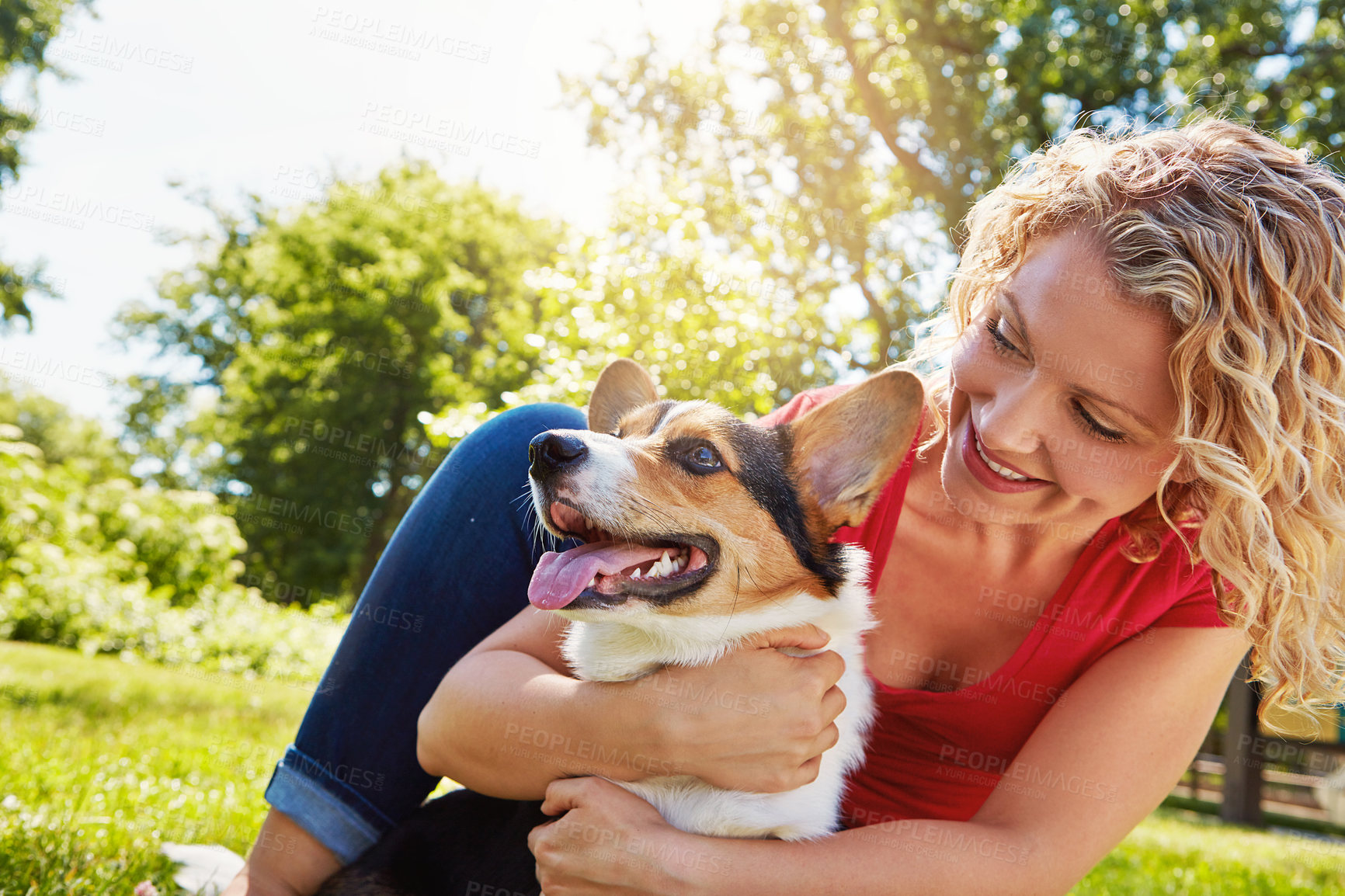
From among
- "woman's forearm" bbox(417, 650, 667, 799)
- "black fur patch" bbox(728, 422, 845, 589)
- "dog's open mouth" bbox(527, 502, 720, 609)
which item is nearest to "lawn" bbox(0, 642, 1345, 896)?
"woman's forearm" bbox(417, 650, 667, 799)

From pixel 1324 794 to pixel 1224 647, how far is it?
52.3ft

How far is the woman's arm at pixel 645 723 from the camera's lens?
2.04 m

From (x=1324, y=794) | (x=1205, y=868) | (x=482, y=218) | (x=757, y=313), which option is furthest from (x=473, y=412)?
(x=482, y=218)

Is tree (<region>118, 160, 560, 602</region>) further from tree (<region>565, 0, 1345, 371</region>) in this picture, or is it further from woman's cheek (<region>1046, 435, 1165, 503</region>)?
woman's cheek (<region>1046, 435, 1165, 503</region>)

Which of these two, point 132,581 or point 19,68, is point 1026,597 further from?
point 19,68

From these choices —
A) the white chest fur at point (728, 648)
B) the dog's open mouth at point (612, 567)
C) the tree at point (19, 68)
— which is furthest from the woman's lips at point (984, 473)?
the tree at point (19, 68)

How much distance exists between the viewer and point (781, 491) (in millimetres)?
2357

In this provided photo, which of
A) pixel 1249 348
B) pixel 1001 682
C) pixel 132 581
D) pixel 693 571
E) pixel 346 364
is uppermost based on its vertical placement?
pixel 1249 348

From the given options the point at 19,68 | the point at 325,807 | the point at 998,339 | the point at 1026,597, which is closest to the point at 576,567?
the point at 325,807

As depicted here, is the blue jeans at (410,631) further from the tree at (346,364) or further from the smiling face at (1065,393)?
the tree at (346,364)

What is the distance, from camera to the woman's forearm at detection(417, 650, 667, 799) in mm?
2064

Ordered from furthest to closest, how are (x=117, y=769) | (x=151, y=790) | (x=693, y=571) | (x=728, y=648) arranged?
(x=117, y=769)
(x=151, y=790)
(x=728, y=648)
(x=693, y=571)

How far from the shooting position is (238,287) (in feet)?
88.7

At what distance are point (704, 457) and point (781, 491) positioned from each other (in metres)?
0.24
